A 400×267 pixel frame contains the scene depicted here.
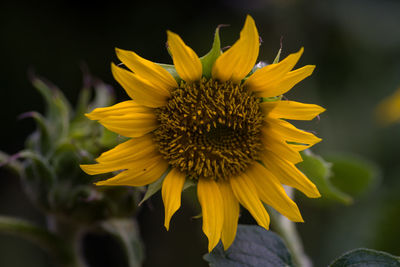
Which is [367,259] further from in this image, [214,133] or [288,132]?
[214,133]

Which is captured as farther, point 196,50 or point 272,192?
point 196,50

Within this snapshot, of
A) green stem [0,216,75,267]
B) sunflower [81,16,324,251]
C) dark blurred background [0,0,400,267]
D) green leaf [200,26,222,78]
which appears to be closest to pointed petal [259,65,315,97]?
sunflower [81,16,324,251]

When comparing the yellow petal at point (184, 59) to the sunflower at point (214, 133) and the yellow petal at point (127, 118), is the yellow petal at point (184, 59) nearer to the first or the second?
the sunflower at point (214, 133)

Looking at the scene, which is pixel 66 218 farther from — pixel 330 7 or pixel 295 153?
pixel 330 7

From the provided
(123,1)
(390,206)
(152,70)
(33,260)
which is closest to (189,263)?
(33,260)

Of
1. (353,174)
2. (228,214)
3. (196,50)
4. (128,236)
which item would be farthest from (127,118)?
(196,50)

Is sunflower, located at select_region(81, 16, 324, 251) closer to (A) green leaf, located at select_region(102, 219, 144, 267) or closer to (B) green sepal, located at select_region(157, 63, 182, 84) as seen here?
(B) green sepal, located at select_region(157, 63, 182, 84)
